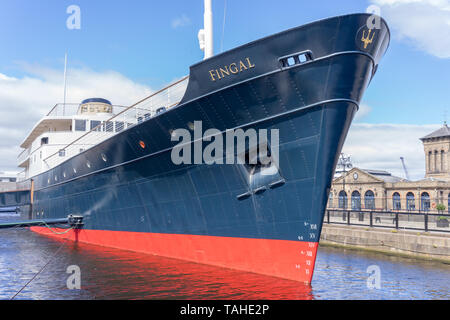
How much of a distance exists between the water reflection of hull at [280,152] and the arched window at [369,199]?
38.0 metres

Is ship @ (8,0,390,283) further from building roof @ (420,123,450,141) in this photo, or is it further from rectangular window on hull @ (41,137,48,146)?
building roof @ (420,123,450,141)

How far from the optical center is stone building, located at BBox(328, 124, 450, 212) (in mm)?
40375

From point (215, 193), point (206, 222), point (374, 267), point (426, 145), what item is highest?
point (426, 145)

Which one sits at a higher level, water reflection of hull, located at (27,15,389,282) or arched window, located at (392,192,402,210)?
water reflection of hull, located at (27,15,389,282)

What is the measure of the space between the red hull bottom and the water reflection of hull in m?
0.03

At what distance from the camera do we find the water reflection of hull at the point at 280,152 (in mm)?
8922

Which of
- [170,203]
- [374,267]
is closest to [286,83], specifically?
[170,203]

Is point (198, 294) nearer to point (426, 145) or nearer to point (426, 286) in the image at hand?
point (426, 286)

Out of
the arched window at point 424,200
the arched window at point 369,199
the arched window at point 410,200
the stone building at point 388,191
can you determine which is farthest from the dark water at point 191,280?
the arched window at point 369,199

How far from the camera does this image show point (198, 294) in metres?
8.90

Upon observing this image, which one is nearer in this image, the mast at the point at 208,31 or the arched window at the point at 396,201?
the mast at the point at 208,31

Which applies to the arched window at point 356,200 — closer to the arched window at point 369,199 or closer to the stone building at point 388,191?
the stone building at point 388,191

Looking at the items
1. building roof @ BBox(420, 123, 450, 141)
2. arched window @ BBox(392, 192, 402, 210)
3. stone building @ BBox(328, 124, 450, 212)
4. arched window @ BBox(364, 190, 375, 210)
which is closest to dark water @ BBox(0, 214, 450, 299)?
stone building @ BBox(328, 124, 450, 212)
